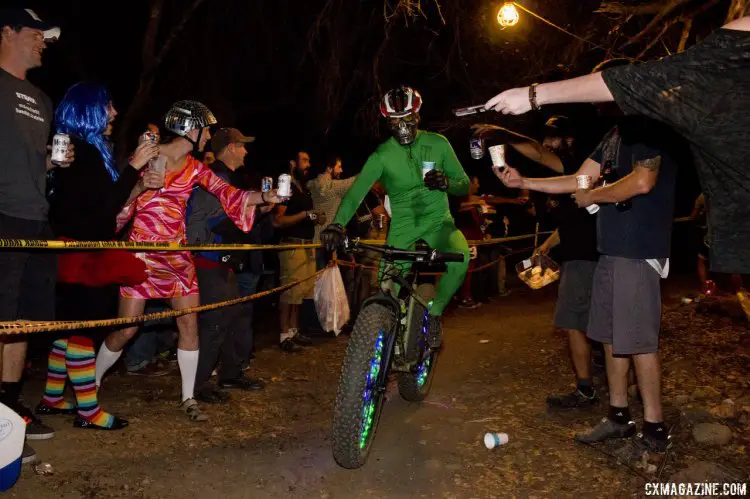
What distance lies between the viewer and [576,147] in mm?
5250

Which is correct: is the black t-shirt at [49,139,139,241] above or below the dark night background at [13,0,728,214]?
below

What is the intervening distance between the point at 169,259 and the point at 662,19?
273 inches

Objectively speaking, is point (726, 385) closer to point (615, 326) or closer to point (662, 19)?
point (615, 326)

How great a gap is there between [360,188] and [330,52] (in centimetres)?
708

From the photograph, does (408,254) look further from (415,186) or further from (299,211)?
(299,211)

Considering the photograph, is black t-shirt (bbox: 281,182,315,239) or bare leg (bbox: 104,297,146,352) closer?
bare leg (bbox: 104,297,146,352)

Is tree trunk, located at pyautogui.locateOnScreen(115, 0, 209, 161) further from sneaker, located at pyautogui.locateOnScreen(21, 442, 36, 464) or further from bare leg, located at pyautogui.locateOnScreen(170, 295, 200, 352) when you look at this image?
sneaker, located at pyautogui.locateOnScreen(21, 442, 36, 464)

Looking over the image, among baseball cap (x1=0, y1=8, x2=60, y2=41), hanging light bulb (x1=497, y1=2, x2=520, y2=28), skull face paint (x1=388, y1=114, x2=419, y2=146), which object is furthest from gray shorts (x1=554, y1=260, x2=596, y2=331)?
hanging light bulb (x1=497, y1=2, x2=520, y2=28)

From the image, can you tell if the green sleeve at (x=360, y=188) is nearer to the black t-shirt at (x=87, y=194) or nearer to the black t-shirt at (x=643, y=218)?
the black t-shirt at (x=87, y=194)

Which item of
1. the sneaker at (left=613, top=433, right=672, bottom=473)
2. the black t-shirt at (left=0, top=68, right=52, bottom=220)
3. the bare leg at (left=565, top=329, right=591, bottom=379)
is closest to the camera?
the black t-shirt at (left=0, top=68, right=52, bottom=220)

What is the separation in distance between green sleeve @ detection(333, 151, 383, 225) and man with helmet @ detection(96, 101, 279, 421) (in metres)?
0.55

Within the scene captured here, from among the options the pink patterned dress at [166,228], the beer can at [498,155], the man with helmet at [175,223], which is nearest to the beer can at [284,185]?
the man with helmet at [175,223]

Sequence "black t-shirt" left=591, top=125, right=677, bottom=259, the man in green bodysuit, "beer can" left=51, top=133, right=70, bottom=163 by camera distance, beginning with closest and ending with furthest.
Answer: "beer can" left=51, top=133, right=70, bottom=163 < "black t-shirt" left=591, top=125, right=677, bottom=259 < the man in green bodysuit

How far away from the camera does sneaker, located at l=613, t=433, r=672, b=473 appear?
4.00m
